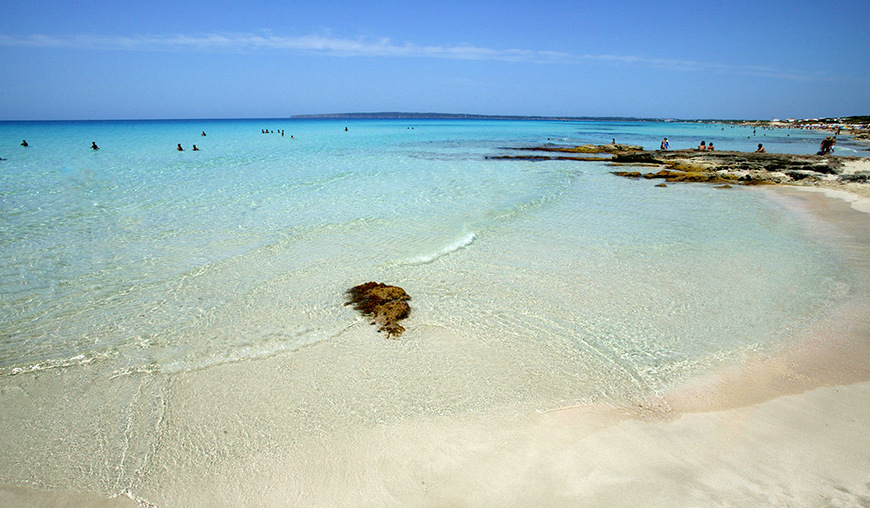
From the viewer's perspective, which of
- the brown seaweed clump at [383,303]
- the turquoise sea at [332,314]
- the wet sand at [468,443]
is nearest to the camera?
the wet sand at [468,443]

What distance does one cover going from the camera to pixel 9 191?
54.8 ft

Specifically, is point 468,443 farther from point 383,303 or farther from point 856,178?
point 856,178

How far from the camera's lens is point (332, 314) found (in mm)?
7094

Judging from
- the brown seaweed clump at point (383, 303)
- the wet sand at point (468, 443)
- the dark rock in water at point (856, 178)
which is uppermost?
the dark rock in water at point (856, 178)

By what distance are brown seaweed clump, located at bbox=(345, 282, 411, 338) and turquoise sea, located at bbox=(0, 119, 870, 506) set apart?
0.24 m

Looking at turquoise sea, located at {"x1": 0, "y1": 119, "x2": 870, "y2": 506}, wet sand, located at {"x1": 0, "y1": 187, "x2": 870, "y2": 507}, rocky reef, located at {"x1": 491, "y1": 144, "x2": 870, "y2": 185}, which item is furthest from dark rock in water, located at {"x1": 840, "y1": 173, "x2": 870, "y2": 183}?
wet sand, located at {"x1": 0, "y1": 187, "x2": 870, "y2": 507}

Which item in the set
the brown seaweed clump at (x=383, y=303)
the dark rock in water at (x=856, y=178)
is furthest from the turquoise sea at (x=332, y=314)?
the dark rock in water at (x=856, y=178)

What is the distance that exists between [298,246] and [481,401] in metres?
6.99

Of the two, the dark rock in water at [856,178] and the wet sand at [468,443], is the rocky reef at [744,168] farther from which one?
the wet sand at [468,443]

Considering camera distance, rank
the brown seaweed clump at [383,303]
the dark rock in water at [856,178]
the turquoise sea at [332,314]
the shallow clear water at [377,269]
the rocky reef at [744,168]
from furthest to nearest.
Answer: the rocky reef at [744,168]
the dark rock in water at [856,178]
the brown seaweed clump at [383,303]
the shallow clear water at [377,269]
the turquoise sea at [332,314]

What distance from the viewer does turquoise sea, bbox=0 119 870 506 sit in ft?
15.2

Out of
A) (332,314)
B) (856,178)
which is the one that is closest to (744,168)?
(856,178)

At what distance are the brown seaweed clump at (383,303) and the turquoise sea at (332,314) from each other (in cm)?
24

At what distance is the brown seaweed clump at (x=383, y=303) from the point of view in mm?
6679
